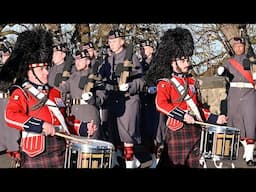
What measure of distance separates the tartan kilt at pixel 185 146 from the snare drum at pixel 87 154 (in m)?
0.54

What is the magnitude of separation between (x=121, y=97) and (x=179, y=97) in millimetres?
475

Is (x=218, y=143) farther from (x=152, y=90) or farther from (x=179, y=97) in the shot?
(x=152, y=90)

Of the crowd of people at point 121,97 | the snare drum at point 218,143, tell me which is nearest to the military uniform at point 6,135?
the crowd of people at point 121,97

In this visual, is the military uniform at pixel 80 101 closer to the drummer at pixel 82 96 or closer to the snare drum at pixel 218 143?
the drummer at pixel 82 96

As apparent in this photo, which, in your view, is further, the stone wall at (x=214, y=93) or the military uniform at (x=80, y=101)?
the stone wall at (x=214, y=93)

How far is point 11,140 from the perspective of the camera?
5934 mm

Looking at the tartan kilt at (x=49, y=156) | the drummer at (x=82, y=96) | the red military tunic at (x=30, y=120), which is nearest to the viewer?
the red military tunic at (x=30, y=120)

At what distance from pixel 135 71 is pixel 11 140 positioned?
1.13 meters

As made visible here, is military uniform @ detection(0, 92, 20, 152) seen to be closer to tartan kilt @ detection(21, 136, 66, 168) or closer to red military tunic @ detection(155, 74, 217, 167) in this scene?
tartan kilt @ detection(21, 136, 66, 168)

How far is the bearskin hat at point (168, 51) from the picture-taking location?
6.14 m
